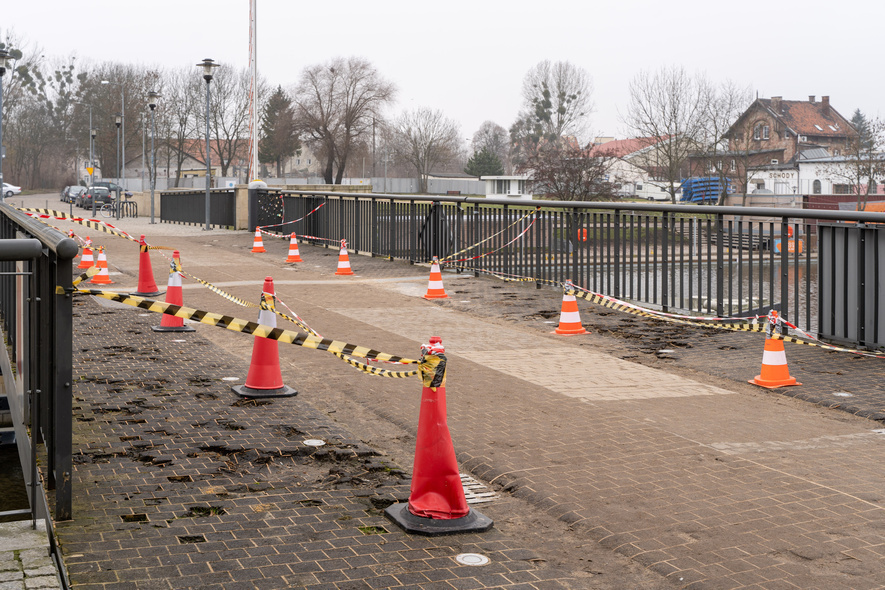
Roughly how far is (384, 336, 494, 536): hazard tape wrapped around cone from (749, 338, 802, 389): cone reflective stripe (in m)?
4.34

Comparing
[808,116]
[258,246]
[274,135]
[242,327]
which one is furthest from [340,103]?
[242,327]

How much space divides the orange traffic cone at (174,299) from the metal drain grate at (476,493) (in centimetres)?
589

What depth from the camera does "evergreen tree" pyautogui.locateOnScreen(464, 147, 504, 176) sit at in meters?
114

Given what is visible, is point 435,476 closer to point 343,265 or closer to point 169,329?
point 169,329

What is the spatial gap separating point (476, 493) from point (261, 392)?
2.94 metres

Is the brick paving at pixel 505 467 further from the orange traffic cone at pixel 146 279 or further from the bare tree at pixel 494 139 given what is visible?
the bare tree at pixel 494 139

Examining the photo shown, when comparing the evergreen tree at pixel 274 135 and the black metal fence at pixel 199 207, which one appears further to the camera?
the evergreen tree at pixel 274 135

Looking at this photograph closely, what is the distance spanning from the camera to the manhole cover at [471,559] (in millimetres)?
4359

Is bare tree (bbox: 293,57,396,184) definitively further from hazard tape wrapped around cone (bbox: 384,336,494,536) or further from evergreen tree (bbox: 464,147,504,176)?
hazard tape wrapped around cone (bbox: 384,336,494,536)

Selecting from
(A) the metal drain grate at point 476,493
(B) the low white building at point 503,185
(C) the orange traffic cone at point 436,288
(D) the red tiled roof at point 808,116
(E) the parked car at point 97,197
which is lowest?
(A) the metal drain grate at point 476,493

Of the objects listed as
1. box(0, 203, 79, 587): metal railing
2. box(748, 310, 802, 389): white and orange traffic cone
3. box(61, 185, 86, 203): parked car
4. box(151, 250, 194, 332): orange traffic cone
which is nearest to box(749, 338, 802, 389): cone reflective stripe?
box(748, 310, 802, 389): white and orange traffic cone

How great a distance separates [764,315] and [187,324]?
22.8ft

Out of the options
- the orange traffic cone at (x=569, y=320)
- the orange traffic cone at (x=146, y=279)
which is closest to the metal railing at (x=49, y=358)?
the orange traffic cone at (x=569, y=320)

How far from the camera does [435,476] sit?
4883 mm
